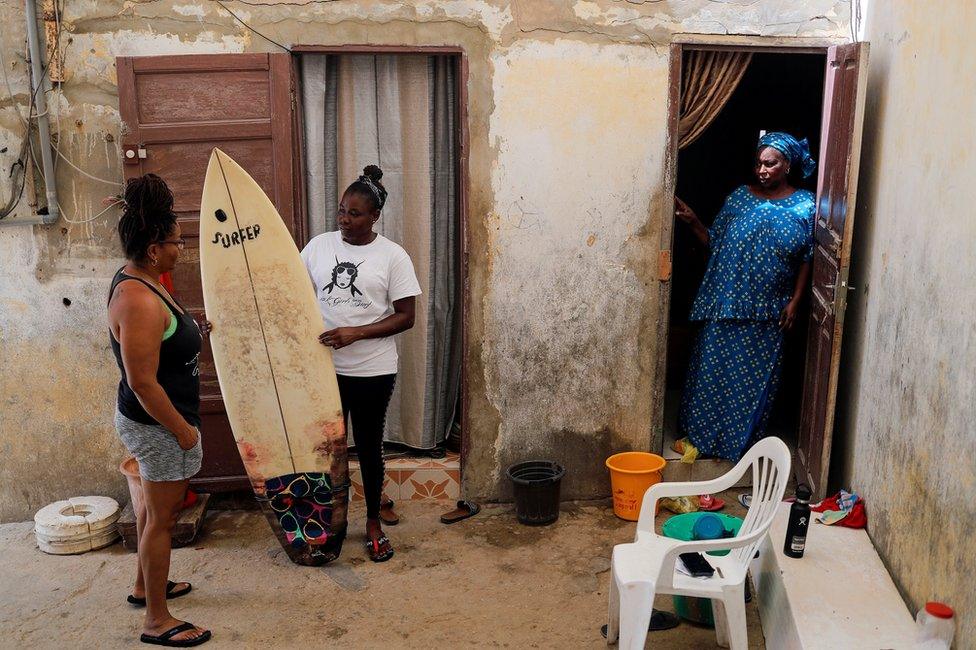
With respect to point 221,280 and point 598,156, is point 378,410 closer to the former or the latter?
point 221,280

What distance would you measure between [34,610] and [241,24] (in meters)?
2.68

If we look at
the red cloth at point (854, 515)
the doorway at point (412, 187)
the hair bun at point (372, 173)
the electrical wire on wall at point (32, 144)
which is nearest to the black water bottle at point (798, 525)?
the red cloth at point (854, 515)

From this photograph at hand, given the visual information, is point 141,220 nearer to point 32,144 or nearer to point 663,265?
point 32,144

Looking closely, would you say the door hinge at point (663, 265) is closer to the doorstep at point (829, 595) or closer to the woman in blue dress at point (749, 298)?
the woman in blue dress at point (749, 298)

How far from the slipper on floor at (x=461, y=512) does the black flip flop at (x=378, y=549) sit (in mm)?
409

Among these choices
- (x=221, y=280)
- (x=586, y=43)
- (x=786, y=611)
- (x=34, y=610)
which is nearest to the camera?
(x=786, y=611)

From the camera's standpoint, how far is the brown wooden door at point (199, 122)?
160 inches

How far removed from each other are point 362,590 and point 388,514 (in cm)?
68

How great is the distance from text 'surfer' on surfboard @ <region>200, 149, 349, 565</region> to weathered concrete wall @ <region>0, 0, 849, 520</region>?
681 mm

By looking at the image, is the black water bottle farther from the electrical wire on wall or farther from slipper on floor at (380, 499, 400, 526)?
the electrical wire on wall

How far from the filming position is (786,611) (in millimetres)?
3041

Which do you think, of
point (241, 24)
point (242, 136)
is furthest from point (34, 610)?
point (241, 24)

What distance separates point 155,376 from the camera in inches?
121

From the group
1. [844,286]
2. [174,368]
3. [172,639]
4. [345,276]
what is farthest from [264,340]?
[844,286]
